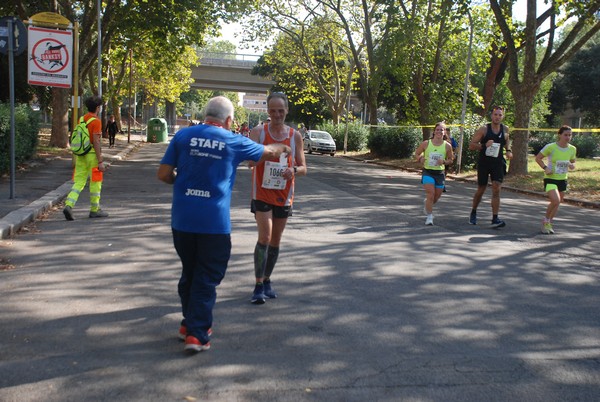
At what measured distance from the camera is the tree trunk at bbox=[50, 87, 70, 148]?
2692 cm

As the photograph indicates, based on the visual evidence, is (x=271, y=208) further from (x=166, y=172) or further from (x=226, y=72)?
(x=226, y=72)

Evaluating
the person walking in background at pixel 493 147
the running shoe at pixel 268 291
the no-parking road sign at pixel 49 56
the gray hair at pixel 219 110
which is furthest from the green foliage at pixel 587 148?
the gray hair at pixel 219 110

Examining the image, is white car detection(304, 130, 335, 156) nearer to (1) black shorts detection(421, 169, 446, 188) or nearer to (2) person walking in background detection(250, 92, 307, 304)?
(1) black shorts detection(421, 169, 446, 188)

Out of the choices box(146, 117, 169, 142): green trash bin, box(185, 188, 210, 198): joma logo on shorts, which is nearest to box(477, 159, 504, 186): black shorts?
box(185, 188, 210, 198): joma logo on shorts

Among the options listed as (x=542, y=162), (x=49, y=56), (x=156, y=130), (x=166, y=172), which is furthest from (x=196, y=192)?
(x=156, y=130)

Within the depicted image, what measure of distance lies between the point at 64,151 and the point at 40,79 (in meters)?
13.2

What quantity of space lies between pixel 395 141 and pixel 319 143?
9678 mm

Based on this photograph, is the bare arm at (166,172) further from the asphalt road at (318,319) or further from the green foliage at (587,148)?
the green foliage at (587,148)

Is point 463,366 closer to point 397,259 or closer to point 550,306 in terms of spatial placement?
point 550,306

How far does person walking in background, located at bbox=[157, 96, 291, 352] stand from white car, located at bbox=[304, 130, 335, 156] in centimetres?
3847

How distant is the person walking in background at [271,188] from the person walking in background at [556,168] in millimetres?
5887

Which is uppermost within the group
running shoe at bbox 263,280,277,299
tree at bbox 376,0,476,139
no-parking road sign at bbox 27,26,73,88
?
tree at bbox 376,0,476,139

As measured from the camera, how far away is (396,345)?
466 cm

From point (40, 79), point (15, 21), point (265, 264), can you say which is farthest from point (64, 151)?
point (265, 264)
